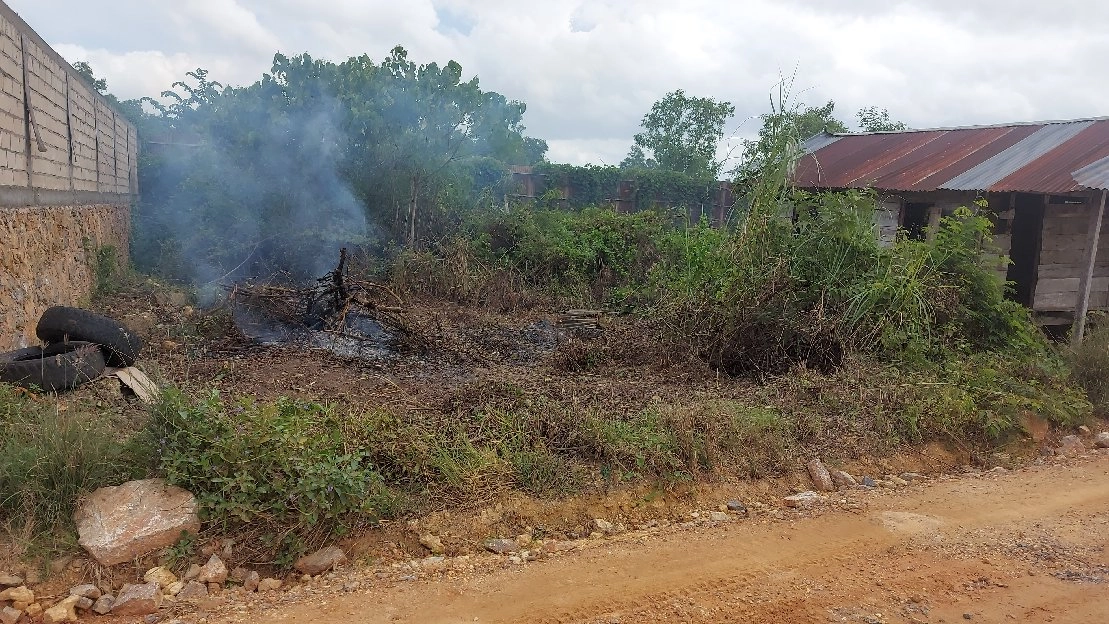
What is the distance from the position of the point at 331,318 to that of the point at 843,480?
5.59 m

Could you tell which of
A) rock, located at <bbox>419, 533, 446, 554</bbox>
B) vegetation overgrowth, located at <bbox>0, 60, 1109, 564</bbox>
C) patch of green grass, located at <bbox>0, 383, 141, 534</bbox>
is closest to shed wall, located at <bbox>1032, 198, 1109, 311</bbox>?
vegetation overgrowth, located at <bbox>0, 60, 1109, 564</bbox>

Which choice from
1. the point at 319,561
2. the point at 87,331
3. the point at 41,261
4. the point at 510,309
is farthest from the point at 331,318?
the point at 319,561

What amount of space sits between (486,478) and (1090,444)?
4.96 meters

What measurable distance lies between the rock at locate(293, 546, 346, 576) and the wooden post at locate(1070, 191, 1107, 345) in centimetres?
735

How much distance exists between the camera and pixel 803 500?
4531 mm

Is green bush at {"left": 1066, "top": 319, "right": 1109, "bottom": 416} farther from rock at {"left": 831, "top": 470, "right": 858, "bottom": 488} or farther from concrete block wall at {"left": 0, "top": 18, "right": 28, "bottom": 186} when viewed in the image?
concrete block wall at {"left": 0, "top": 18, "right": 28, "bottom": 186}

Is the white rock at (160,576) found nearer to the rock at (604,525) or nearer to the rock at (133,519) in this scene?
the rock at (133,519)

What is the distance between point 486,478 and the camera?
4273 mm

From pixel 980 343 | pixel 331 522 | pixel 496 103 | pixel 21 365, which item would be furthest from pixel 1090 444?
pixel 496 103

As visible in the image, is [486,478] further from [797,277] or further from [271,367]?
[797,277]

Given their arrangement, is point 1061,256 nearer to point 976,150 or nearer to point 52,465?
point 976,150

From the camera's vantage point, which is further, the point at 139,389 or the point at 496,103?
the point at 496,103

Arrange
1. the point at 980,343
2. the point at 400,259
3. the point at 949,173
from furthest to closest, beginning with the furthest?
the point at 400,259, the point at 949,173, the point at 980,343

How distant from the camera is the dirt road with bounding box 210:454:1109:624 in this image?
3.22 m
